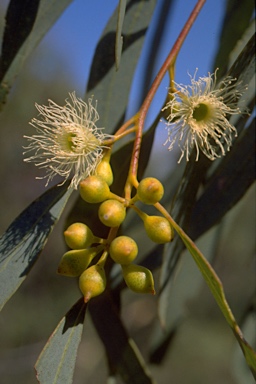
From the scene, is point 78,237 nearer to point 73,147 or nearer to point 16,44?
point 73,147

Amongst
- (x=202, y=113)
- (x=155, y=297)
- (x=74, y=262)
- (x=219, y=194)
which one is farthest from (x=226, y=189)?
(x=155, y=297)

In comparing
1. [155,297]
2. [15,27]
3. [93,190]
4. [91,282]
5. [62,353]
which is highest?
[15,27]

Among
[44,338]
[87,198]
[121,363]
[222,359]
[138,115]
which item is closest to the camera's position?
[87,198]

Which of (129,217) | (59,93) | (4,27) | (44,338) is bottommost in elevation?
(44,338)

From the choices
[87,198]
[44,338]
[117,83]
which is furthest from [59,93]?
[87,198]

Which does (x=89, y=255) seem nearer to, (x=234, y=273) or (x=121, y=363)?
(x=121, y=363)

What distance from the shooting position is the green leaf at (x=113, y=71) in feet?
4.28

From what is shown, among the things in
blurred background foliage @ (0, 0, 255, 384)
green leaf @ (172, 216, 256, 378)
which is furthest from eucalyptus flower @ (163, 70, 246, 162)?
green leaf @ (172, 216, 256, 378)

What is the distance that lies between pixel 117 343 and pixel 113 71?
612mm

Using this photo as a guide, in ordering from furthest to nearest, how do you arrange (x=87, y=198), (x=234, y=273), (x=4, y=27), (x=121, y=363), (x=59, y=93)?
1. (x=59, y=93)
2. (x=234, y=273)
3. (x=121, y=363)
4. (x=4, y=27)
5. (x=87, y=198)

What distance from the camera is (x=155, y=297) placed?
9.33 ft

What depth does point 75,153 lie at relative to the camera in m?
1.05

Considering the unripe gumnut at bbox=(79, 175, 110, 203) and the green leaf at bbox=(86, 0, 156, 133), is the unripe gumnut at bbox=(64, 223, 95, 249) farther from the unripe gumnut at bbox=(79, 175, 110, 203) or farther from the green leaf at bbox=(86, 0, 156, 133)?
the green leaf at bbox=(86, 0, 156, 133)

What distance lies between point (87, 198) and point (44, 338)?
3.20 meters
